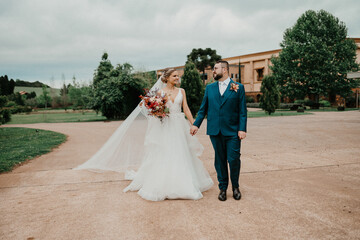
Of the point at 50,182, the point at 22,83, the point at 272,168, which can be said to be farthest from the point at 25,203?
the point at 22,83

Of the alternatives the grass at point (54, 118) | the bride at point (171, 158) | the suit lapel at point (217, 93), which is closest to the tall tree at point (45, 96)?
the grass at point (54, 118)

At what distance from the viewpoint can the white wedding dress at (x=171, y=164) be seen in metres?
4.15

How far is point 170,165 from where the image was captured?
4352 millimetres

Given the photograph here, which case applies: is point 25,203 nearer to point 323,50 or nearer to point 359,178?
point 359,178

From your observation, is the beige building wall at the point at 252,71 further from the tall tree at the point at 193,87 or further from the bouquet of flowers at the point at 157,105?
the bouquet of flowers at the point at 157,105

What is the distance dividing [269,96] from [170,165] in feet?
77.4

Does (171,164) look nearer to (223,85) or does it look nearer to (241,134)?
(241,134)

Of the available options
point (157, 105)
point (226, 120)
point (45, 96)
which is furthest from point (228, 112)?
point (45, 96)

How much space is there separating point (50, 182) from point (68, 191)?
845 millimetres

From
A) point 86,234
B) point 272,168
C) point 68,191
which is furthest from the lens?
point 272,168

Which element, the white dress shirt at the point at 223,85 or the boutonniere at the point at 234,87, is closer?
the boutonniere at the point at 234,87

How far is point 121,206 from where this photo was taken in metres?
3.85

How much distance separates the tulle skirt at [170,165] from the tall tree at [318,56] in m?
34.1

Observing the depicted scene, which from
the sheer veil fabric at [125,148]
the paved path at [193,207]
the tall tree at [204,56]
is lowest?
the paved path at [193,207]
